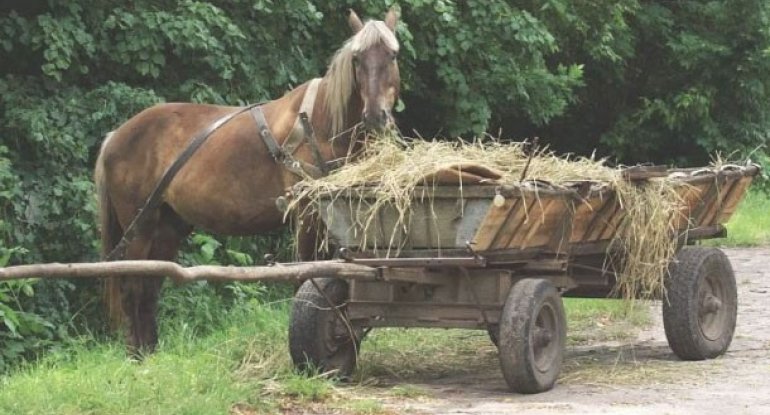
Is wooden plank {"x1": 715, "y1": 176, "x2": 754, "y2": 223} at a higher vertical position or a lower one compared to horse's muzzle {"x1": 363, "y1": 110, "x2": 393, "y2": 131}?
lower

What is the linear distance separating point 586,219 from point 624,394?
3.46 ft

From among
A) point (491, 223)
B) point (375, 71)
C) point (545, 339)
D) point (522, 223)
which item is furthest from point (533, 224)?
point (375, 71)

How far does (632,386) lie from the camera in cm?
792

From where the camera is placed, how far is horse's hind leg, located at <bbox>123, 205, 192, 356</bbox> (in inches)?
401

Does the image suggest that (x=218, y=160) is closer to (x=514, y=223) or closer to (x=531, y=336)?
(x=514, y=223)

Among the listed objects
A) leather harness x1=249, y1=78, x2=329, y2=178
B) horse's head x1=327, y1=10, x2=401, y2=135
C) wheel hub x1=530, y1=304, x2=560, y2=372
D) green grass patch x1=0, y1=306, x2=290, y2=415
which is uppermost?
horse's head x1=327, y1=10, x2=401, y2=135

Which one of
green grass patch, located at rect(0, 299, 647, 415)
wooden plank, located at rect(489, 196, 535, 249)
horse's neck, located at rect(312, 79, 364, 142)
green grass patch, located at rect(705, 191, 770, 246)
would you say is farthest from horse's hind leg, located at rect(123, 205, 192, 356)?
green grass patch, located at rect(705, 191, 770, 246)

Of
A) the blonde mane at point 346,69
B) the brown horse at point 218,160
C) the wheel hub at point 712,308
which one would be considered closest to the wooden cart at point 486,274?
the wheel hub at point 712,308

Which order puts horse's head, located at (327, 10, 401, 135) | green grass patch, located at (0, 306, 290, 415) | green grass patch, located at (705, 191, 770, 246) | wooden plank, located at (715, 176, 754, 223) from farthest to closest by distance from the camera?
green grass patch, located at (705, 191, 770, 246) → wooden plank, located at (715, 176, 754, 223) → horse's head, located at (327, 10, 401, 135) → green grass patch, located at (0, 306, 290, 415)

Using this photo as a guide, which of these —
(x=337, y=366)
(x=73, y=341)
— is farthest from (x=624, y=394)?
(x=73, y=341)

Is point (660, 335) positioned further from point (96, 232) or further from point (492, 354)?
point (96, 232)

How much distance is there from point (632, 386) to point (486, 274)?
3.45ft

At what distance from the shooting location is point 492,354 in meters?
9.57

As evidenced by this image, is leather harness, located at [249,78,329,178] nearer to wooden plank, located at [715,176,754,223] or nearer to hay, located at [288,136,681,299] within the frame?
hay, located at [288,136,681,299]
